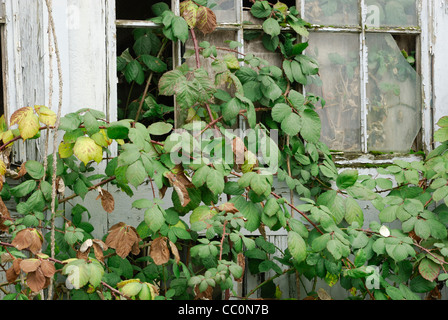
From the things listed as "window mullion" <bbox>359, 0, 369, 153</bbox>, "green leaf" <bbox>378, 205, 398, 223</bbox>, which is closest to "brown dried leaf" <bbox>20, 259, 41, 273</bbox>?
"green leaf" <bbox>378, 205, 398, 223</bbox>

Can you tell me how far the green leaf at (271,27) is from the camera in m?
2.83

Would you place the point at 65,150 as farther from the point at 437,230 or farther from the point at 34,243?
the point at 437,230

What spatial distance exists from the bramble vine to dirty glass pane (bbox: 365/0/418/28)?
1.36 ft

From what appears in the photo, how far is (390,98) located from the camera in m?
3.02

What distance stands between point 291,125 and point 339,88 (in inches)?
17.8

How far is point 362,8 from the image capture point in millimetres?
2969

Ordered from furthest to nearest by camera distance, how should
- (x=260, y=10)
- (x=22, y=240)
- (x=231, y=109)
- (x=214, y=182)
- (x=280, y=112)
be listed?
1. (x=260, y=10)
2. (x=280, y=112)
3. (x=231, y=109)
4. (x=214, y=182)
5. (x=22, y=240)

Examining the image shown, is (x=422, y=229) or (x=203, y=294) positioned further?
(x=422, y=229)

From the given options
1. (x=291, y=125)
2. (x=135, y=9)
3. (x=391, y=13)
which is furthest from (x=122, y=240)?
(x=135, y=9)

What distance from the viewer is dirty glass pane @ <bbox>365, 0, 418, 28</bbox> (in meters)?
3.00

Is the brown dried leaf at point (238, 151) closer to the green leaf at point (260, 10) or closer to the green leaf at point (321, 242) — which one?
the green leaf at point (321, 242)

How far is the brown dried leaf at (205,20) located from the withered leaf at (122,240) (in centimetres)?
105
